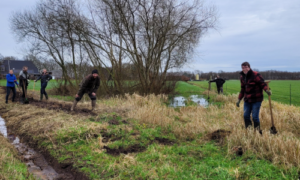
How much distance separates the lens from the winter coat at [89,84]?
884cm

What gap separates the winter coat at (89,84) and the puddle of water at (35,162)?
3.02m

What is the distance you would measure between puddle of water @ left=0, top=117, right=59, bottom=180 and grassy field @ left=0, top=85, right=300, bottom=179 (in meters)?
0.29

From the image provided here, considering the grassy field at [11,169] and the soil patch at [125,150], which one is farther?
the soil patch at [125,150]

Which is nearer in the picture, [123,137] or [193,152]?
[193,152]

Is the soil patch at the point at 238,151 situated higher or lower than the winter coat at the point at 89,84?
lower

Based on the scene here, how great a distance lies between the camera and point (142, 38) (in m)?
14.7

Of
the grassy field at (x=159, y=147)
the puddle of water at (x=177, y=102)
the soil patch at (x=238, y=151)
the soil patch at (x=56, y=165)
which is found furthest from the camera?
the puddle of water at (x=177, y=102)

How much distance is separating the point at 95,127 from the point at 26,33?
57.4 feet

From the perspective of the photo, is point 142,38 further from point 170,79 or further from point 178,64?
point 170,79

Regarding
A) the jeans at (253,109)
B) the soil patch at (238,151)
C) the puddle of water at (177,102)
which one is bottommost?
the puddle of water at (177,102)

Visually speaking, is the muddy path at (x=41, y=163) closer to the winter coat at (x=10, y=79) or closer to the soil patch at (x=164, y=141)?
the soil patch at (x=164, y=141)

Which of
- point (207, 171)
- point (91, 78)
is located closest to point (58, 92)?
point (91, 78)

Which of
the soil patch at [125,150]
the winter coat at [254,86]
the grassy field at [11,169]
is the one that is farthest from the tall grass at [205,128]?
the grassy field at [11,169]

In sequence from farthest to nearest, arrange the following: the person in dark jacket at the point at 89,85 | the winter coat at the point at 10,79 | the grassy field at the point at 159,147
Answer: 1. the winter coat at the point at 10,79
2. the person in dark jacket at the point at 89,85
3. the grassy field at the point at 159,147
